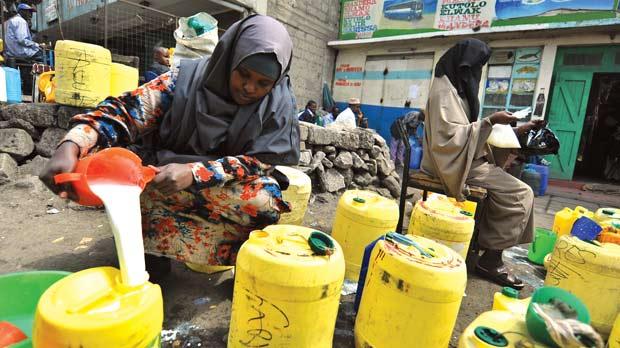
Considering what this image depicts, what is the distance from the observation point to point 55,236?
2371 millimetres

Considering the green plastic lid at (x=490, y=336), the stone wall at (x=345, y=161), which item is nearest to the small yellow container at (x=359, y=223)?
the green plastic lid at (x=490, y=336)

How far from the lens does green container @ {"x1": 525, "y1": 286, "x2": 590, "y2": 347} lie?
0.95 metres

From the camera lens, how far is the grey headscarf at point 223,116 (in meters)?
1.61

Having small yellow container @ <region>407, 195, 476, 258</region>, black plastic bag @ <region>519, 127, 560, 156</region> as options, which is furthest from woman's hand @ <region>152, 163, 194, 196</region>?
black plastic bag @ <region>519, 127, 560, 156</region>

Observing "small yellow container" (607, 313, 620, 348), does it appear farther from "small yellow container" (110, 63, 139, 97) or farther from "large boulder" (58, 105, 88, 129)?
"large boulder" (58, 105, 88, 129)

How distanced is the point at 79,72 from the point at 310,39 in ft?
26.1

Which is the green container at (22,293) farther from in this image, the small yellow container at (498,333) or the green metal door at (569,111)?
the green metal door at (569,111)

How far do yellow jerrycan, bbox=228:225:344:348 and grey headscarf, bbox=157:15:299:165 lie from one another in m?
0.61

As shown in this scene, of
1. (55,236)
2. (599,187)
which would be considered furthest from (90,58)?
(599,187)

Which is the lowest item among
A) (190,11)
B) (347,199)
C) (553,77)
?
(347,199)

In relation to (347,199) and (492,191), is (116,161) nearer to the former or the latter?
(347,199)

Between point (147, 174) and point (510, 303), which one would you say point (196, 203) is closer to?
point (147, 174)

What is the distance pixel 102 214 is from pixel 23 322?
1.86m

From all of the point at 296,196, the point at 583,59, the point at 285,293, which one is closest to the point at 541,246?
the point at 296,196
